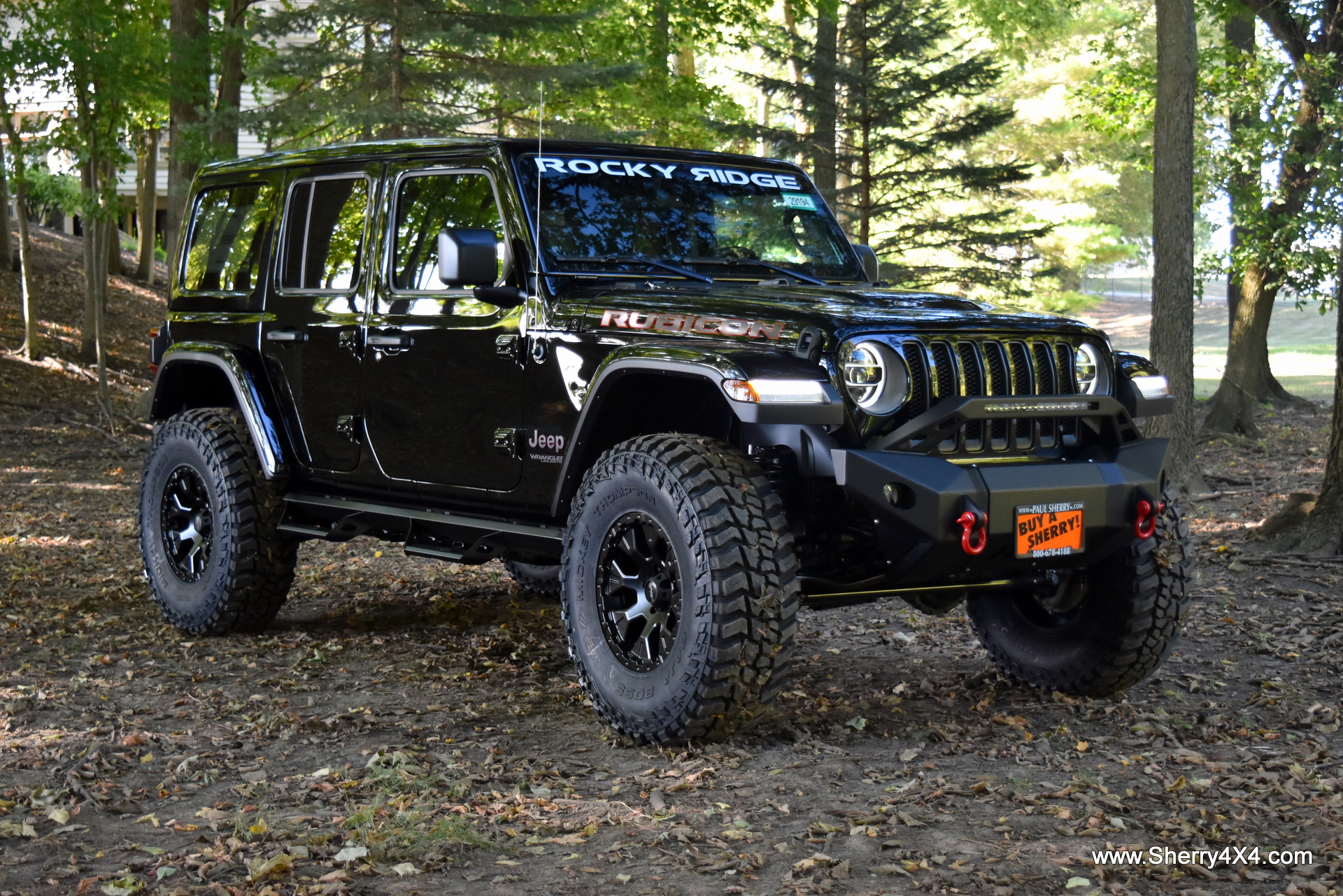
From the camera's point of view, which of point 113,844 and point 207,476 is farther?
point 207,476

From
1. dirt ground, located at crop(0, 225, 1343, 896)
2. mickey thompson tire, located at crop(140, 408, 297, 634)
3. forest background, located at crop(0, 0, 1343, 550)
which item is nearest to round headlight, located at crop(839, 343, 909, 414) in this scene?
dirt ground, located at crop(0, 225, 1343, 896)

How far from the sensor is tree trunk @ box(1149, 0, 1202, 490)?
1075 centimetres

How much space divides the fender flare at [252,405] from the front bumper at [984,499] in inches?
123

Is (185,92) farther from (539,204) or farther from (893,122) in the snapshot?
(539,204)

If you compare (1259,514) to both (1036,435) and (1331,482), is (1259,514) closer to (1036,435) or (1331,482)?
(1331,482)

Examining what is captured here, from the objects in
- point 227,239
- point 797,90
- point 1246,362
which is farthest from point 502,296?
point 1246,362

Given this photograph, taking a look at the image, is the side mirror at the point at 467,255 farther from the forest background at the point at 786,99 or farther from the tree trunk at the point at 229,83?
the tree trunk at the point at 229,83

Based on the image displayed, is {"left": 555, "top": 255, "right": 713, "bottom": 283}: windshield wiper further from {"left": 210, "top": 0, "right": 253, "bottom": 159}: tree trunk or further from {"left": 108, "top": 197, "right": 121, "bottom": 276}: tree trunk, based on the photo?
{"left": 108, "top": 197, "right": 121, "bottom": 276}: tree trunk

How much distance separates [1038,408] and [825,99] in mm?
13686

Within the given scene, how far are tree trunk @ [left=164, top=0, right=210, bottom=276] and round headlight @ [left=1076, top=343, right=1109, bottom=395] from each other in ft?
38.6

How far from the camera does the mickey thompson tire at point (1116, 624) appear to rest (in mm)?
5102

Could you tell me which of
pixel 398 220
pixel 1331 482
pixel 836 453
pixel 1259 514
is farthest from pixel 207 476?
pixel 1259 514

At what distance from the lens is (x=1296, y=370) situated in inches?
1189

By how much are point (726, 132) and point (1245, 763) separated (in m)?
15.2
